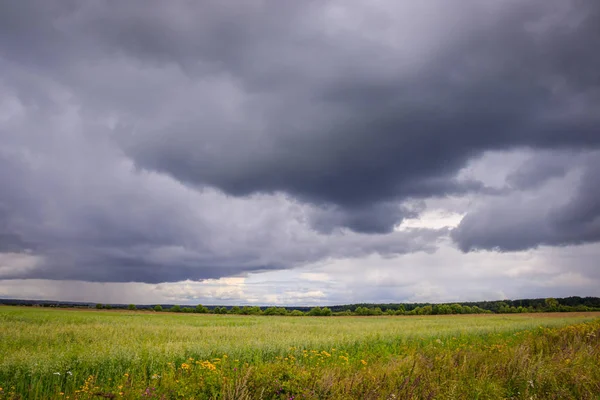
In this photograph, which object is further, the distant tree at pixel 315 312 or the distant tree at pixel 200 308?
the distant tree at pixel 200 308

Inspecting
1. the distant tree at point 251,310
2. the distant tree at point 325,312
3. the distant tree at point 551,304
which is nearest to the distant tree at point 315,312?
the distant tree at point 325,312

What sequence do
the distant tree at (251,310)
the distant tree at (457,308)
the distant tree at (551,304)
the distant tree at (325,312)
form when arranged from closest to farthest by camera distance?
the distant tree at (251,310), the distant tree at (325,312), the distant tree at (457,308), the distant tree at (551,304)

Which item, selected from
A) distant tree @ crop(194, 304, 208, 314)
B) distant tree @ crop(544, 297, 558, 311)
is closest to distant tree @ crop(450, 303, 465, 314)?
distant tree @ crop(544, 297, 558, 311)

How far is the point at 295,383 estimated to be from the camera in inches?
246

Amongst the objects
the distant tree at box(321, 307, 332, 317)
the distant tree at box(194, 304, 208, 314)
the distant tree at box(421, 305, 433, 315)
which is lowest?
the distant tree at box(194, 304, 208, 314)

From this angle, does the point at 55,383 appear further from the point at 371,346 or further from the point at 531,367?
the point at 371,346

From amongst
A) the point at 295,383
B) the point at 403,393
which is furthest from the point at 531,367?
the point at 295,383

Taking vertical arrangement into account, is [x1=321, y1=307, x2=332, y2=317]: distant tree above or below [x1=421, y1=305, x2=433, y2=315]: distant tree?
below

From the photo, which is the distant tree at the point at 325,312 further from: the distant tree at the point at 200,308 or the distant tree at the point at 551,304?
the distant tree at the point at 551,304

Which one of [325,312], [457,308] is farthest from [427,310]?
[325,312]

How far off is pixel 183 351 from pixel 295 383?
6588mm

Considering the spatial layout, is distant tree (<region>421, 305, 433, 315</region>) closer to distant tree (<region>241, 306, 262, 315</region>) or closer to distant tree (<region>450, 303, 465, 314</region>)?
distant tree (<region>450, 303, 465, 314</region>)

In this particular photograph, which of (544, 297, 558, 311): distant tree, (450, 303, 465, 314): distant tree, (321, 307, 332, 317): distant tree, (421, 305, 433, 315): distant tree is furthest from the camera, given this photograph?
(544, 297, 558, 311): distant tree

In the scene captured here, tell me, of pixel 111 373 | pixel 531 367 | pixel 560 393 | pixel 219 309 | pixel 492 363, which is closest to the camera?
pixel 560 393
